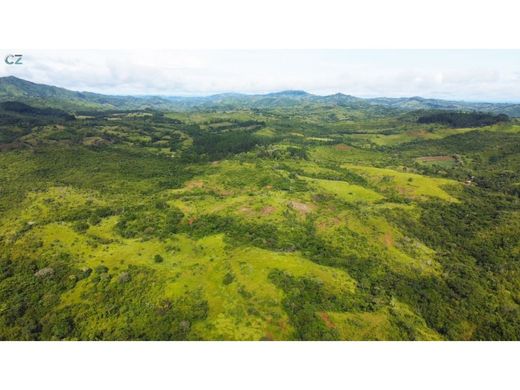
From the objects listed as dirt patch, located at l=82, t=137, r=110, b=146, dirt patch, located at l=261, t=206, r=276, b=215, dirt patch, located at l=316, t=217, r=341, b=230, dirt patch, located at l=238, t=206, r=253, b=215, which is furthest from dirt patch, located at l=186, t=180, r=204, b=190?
dirt patch, located at l=82, t=137, r=110, b=146

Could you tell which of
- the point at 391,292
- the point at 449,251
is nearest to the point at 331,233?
the point at 391,292

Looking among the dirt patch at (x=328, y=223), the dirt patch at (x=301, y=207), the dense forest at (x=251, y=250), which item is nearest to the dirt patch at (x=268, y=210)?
the dense forest at (x=251, y=250)

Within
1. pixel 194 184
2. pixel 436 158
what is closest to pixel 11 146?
pixel 194 184

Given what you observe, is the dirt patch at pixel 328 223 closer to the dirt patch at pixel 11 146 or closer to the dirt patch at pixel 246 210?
the dirt patch at pixel 246 210

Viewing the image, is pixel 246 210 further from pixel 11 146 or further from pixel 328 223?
pixel 11 146

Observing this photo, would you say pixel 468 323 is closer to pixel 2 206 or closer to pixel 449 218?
pixel 449 218

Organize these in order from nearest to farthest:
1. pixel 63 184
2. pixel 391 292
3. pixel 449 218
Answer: pixel 391 292 < pixel 449 218 < pixel 63 184
